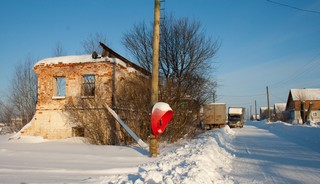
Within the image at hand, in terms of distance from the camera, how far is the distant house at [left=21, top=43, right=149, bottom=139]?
53.6 feet

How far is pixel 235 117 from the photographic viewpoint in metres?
44.9

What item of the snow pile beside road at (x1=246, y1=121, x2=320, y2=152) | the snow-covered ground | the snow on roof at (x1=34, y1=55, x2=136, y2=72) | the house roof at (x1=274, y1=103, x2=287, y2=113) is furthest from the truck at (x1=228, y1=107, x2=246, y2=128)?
the house roof at (x1=274, y1=103, x2=287, y2=113)

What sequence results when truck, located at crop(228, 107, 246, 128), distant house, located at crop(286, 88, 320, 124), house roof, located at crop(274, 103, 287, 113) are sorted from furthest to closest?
house roof, located at crop(274, 103, 287, 113), distant house, located at crop(286, 88, 320, 124), truck, located at crop(228, 107, 246, 128)

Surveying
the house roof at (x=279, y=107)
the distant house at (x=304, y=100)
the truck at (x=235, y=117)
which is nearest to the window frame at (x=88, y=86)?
the truck at (x=235, y=117)

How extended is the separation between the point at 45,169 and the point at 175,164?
3.45m

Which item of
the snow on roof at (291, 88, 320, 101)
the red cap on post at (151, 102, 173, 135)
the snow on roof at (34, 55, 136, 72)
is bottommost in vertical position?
the red cap on post at (151, 102, 173, 135)

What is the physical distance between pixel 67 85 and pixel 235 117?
33.5 meters

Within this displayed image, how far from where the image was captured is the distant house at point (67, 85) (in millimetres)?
16328

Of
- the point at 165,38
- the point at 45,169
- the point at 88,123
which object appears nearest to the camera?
the point at 45,169

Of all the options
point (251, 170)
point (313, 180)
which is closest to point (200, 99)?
point (251, 170)

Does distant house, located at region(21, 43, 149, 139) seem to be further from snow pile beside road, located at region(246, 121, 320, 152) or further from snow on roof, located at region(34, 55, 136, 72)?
snow pile beside road, located at region(246, 121, 320, 152)

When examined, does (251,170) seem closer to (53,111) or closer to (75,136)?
(75,136)

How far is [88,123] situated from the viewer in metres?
15.0

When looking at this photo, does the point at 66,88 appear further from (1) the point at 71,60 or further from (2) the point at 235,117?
(2) the point at 235,117
